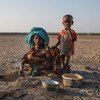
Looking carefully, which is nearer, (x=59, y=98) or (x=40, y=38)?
(x=59, y=98)

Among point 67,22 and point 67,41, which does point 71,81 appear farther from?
point 67,22

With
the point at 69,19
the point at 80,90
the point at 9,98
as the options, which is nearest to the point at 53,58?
the point at 69,19

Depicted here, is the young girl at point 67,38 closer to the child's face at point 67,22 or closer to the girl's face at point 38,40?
the child's face at point 67,22

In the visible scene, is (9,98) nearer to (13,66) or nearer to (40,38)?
(40,38)

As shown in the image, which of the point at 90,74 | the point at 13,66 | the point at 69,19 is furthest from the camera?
the point at 13,66

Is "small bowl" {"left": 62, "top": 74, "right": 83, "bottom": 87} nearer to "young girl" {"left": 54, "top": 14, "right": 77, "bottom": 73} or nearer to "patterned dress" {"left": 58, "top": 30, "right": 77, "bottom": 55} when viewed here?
"young girl" {"left": 54, "top": 14, "right": 77, "bottom": 73}

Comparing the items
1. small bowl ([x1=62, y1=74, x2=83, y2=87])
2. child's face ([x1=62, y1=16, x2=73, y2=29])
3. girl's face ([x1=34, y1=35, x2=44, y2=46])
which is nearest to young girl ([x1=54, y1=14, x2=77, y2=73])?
child's face ([x1=62, y1=16, x2=73, y2=29])

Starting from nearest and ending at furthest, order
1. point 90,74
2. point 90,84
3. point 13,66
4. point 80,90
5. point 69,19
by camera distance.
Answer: point 80,90
point 90,84
point 69,19
point 90,74
point 13,66

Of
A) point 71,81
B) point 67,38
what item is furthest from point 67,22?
point 71,81

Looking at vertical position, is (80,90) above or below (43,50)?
below

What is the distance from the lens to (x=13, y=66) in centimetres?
1041

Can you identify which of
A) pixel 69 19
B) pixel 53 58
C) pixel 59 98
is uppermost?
pixel 69 19

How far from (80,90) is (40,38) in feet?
6.86

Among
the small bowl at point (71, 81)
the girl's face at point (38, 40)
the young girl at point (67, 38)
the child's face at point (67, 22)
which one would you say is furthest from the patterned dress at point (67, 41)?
the small bowl at point (71, 81)
